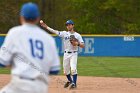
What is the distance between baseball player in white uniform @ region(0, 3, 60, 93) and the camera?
5.84m

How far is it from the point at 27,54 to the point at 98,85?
9833 millimetres

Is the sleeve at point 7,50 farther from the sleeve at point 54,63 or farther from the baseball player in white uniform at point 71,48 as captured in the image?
the baseball player in white uniform at point 71,48

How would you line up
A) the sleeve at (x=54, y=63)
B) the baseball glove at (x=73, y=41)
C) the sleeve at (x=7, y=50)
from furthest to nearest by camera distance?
the baseball glove at (x=73, y=41) → the sleeve at (x=54, y=63) → the sleeve at (x=7, y=50)

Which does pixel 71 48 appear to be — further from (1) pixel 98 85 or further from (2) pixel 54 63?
(2) pixel 54 63

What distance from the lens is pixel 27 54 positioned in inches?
231

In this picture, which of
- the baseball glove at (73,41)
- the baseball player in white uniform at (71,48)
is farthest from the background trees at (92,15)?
the baseball glove at (73,41)

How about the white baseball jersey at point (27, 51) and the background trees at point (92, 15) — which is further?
the background trees at point (92, 15)

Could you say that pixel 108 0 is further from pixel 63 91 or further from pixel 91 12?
pixel 63 91

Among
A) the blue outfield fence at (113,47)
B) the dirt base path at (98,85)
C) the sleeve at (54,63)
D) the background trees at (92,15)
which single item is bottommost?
the dirt base path at (98,85)

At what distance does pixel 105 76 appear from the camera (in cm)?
1850

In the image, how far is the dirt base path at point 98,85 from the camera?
14.2 metres

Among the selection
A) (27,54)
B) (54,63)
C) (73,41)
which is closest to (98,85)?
(73,41)

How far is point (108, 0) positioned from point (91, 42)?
15908 millimetres

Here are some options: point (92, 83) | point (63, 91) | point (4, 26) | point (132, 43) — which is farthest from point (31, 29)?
point (4, 26)
